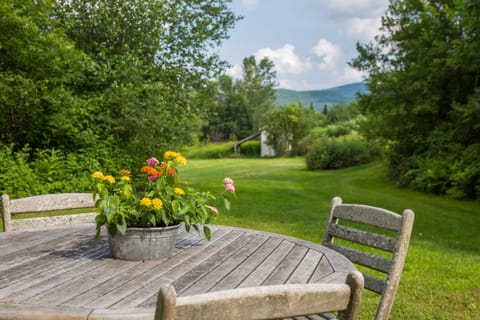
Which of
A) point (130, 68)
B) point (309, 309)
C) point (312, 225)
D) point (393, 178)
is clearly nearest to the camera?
point (309, 309)

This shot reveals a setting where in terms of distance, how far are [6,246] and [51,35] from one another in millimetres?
8251

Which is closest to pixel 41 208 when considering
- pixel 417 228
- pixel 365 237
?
pixel 365 237

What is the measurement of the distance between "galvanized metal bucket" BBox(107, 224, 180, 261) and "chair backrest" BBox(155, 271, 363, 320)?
3.51ft

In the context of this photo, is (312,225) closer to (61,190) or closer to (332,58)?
(61,190)

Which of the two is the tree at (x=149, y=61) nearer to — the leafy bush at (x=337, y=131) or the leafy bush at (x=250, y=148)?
the leafy bush at (x=337, y=131)

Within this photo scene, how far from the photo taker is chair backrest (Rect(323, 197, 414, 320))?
7.44 feet

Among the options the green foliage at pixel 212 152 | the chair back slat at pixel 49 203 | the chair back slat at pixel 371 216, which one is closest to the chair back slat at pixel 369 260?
the chair back slat at pixel 371 216

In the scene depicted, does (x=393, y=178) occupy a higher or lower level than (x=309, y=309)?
lower

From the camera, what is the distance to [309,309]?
1.24m

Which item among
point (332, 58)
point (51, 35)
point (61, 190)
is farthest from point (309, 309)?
point (332, 58)

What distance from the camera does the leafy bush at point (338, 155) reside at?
928 inches

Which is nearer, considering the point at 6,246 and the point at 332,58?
the point at 6,246

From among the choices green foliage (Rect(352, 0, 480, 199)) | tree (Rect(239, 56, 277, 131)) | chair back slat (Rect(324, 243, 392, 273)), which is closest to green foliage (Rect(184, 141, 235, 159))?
tree (Rect(239, 56, 277, 131))

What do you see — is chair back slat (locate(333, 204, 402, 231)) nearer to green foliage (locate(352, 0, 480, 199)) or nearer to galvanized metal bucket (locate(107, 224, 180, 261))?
galvanized metal bucket (locate(107, 224, 180, 261))
